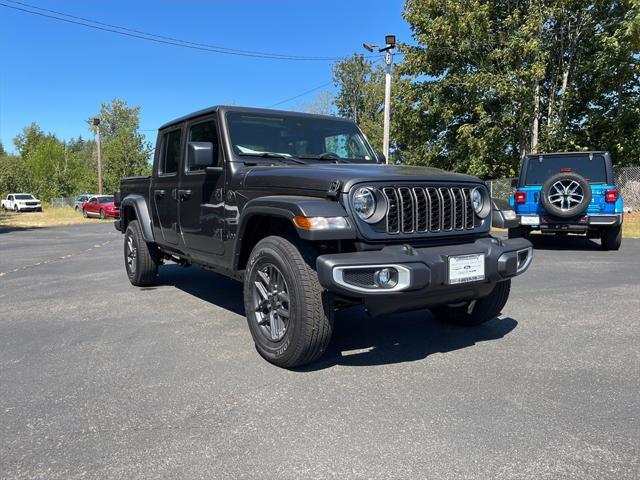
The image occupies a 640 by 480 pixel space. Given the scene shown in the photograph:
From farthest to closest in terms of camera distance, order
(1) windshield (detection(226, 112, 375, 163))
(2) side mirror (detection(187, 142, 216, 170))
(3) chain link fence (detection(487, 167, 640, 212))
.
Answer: (3) chain link fence (detection(487, 167, 640, 212))
(1) windshield (detection(226, 112, 375, 163))
(2) side mirror (detection(187, 142, 216, 170))

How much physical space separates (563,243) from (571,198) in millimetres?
2437

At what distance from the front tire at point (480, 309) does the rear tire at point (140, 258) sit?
359cm

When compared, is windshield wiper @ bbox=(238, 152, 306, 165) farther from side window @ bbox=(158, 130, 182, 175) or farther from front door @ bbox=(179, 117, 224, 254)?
side window @ bbox=(158, 130, 182, 175)

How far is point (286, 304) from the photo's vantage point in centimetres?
349

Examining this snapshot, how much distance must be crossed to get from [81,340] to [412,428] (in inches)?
118

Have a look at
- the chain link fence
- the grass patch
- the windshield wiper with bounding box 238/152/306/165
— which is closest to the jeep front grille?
the windshield wiper with bounding box 238/152/306/165

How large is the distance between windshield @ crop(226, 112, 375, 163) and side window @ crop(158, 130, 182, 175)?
3.67 ft

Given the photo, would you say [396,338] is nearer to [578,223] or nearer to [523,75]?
[578,223]

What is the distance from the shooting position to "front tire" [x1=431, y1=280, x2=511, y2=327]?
4.25 meters

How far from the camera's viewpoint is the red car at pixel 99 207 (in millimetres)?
30681

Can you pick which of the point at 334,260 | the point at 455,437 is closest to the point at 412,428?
the point at 455,437

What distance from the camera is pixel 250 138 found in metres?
4.50

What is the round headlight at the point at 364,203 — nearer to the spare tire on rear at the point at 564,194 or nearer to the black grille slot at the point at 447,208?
the black grille slot at the point at 447,208

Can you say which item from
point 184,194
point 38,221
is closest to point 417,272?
point 184,194
